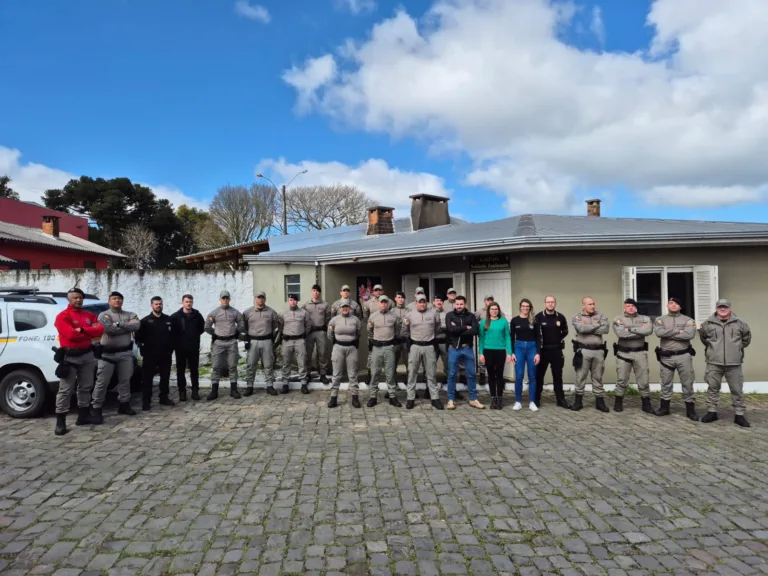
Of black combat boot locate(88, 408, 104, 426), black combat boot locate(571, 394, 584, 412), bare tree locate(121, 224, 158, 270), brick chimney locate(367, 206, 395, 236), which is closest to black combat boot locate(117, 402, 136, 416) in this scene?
black combat boot locate(88, 408, 104, 426)

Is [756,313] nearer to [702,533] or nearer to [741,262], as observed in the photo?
[741,262]

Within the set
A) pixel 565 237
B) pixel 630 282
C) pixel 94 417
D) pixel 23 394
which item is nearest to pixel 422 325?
pixel 565 237

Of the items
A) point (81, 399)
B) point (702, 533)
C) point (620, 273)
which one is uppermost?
point (620, 273)

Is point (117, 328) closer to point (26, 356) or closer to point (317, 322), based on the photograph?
point (26, 356)

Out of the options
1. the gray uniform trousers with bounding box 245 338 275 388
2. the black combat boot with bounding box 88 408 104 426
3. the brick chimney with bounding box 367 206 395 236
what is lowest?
the black combat boot with bounding box 88 408 104 426

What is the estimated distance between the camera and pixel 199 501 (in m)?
4.03

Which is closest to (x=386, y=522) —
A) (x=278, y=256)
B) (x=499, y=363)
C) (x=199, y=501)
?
(x=199, y=501)

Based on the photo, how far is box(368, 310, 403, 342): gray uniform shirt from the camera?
752 centimetres

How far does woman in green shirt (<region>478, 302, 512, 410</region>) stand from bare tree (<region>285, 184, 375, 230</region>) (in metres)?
31.8

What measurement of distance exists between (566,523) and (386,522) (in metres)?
1.37

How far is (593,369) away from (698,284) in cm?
288

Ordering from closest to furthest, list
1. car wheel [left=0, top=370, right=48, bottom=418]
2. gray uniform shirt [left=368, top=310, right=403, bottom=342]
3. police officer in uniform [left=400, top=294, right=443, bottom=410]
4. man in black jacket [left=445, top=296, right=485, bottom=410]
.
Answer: car wheel [left=0, top=370, right=48, bottom=418] → man in black jacket [left=445, top=296, right=485, bottom=410] → police officer in uniform [left=400, top=294, right=443, bottom=410] → gray uniform shirt [left=368, top=310, right=403, bottom=342]

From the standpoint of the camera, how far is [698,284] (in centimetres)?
823

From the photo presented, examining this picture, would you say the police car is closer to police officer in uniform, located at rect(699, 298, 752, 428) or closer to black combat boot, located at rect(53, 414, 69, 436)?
black combat boot, located at rect(53, 414, 69, 436)
